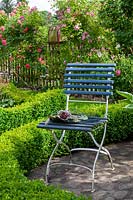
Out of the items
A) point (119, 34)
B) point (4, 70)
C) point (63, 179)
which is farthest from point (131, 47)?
point (63, 179)

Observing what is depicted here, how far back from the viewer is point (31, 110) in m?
6.22

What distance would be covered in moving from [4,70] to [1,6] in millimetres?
18304

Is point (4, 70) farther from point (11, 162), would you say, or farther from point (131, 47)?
point (11, 162)

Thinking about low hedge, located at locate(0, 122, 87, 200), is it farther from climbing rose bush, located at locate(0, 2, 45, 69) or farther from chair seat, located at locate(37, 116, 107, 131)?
climbing rose bush, located at locate(0, 2, 45, 69)

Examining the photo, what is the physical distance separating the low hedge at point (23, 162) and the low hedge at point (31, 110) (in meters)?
0.71

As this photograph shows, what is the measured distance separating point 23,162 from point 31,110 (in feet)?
5.24

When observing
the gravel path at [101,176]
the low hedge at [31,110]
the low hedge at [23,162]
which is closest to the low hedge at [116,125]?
the gravel path at [101,176]

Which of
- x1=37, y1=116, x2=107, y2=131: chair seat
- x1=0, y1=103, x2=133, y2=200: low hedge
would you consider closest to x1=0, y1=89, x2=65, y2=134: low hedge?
x1=0, y1=103, x2=133, y2=200: low hedge

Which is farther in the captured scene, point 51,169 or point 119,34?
point 119,34

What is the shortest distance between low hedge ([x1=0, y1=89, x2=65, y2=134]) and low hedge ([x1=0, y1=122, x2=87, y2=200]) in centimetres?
71

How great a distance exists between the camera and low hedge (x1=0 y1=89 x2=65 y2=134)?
19.1ft

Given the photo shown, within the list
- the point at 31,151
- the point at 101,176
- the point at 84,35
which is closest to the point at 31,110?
the point at 31,151

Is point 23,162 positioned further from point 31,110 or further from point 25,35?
point 25,35

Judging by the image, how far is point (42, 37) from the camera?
10562 millimetres
